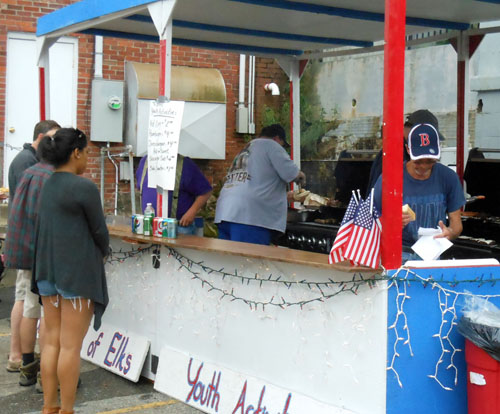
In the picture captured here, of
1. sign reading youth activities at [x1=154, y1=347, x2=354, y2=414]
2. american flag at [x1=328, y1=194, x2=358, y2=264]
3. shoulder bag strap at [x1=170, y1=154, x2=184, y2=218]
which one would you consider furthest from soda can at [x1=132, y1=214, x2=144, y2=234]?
american flag at [x1=328, y1=194, x2=358, y2=264]

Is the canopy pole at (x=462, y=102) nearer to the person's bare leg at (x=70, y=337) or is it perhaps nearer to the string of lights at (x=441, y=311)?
the string of lights at (x=441, y=311)

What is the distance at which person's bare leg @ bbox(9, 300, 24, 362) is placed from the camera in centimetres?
636

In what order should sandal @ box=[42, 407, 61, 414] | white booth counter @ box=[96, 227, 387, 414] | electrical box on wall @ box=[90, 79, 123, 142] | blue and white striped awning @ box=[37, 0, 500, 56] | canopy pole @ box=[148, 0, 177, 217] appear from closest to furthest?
white booth counter @ box=[96, 227, 387, 414], sandal @ box=[42, 407, 61, 414], canopy pole @ box=[148, 0, 177, 217], blue and white striped awning @ box=[37, 0, 500, 56], electrical box on wall @ box=[90, 79, 123, 142]

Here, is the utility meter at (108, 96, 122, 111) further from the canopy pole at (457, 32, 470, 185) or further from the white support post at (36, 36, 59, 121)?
the canopy pole at (457, 32, 470, 185)

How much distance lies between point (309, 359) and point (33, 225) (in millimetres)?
2235

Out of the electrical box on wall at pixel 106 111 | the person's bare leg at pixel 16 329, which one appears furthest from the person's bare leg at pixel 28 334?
the electrical box on wall at pixel 106 111

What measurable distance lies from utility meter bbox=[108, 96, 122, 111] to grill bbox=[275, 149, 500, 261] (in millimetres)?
4961

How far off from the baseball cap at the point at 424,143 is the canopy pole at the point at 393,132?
0.69 metres

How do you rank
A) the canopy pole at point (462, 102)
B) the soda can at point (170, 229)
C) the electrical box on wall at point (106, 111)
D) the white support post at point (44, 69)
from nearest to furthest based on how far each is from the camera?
the soda can at point (170, 229)
the white support post at point (44, 69)
the canopy pole at point (462, 102)
the electrical box on wall at point (106, 111)

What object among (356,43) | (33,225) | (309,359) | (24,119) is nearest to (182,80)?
(24,119)

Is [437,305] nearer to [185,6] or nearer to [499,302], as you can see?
[499,302]

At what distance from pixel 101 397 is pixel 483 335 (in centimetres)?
308

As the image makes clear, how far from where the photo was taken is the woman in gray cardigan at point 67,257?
4.89m

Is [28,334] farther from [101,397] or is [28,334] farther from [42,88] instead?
[42,88]
